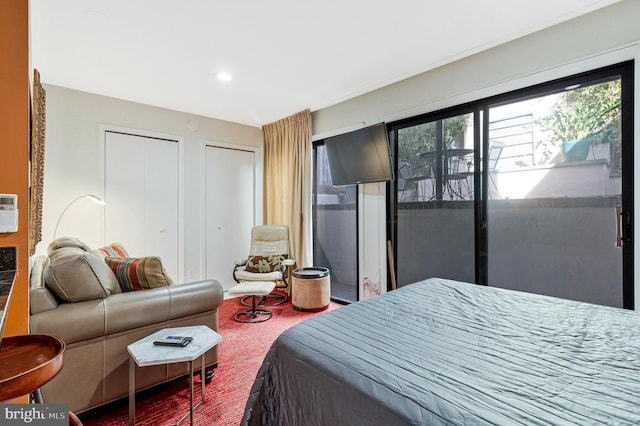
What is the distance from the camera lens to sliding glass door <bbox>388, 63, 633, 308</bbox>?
7.07 ft

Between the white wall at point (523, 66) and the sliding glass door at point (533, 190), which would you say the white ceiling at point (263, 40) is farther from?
the sliding glass door at point (533, 190)

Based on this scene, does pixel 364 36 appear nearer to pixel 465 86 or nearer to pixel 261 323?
pixel 465 86

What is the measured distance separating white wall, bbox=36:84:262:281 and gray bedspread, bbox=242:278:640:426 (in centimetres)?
335

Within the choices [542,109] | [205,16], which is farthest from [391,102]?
[205,16]

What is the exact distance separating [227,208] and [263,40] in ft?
9.09

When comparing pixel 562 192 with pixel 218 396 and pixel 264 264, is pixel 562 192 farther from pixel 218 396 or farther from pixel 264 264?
pixel 264 264

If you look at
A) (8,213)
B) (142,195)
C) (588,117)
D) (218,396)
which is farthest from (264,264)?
(588,117)

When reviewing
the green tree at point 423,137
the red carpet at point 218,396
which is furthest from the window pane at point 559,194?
the red carpet at point 218,396

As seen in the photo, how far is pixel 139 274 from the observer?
2045 mm

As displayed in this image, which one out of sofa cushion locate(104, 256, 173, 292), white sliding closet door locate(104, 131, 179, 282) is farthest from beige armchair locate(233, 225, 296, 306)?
sofa cushion locate(104, 256, 173, 292)

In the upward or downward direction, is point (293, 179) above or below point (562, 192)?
above

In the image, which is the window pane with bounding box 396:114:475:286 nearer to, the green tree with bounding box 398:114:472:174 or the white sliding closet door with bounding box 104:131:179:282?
the green tree with bounding box 398:114:472:174

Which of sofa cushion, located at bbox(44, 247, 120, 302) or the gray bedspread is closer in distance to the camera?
the gray bedspread

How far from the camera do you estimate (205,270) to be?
450cm
